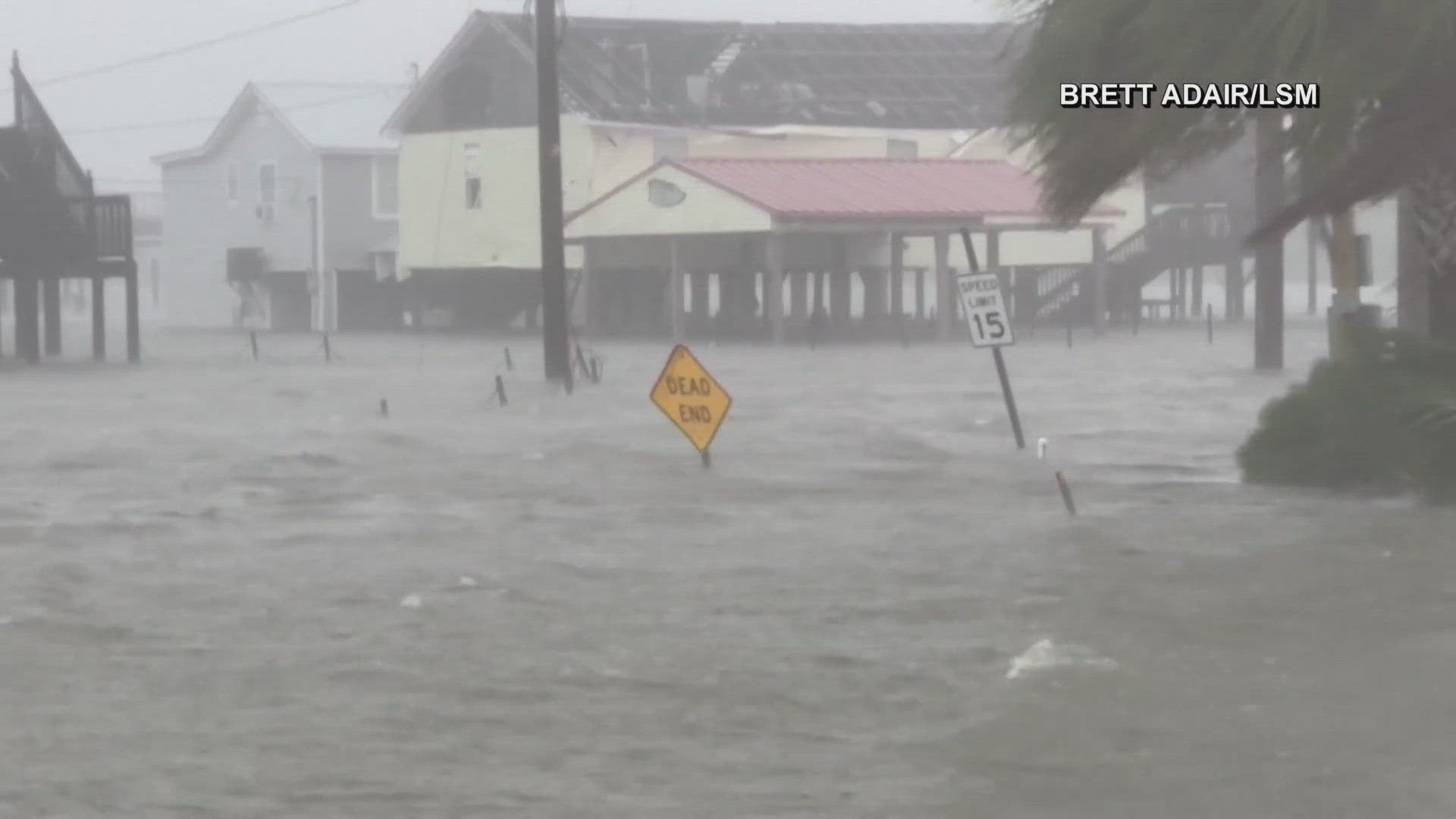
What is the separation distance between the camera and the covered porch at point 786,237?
49.0 metres

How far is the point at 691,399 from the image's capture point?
18.9 metres

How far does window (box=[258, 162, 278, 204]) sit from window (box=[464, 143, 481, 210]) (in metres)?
9.86

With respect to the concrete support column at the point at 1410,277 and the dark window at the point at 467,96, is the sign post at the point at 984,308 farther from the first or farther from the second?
the dark window at the point at 467,96

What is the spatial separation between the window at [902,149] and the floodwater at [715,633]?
38.0 m

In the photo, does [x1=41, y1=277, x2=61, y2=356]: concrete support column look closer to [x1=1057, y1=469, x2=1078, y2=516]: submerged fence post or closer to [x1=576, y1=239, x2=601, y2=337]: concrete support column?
[x1=576, y1=239, x2=601, y2=337]: concrete support column

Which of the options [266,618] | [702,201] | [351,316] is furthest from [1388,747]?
[351,316]

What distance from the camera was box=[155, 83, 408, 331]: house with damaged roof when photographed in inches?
2601

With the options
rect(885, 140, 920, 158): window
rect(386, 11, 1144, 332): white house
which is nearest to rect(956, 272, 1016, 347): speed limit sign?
rect(386, 11, 1144, 332): white house

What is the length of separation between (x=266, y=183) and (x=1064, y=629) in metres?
59.5

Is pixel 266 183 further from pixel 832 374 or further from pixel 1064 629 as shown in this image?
pixel 1064 629

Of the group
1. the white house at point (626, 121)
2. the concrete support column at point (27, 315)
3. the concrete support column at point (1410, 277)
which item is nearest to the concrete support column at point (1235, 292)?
the white house at point (626, 121)

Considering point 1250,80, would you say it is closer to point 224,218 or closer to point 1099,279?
point 1099,279

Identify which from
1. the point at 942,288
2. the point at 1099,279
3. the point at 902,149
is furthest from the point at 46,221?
the point at 902,149

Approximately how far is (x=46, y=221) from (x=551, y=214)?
47.4 feet
